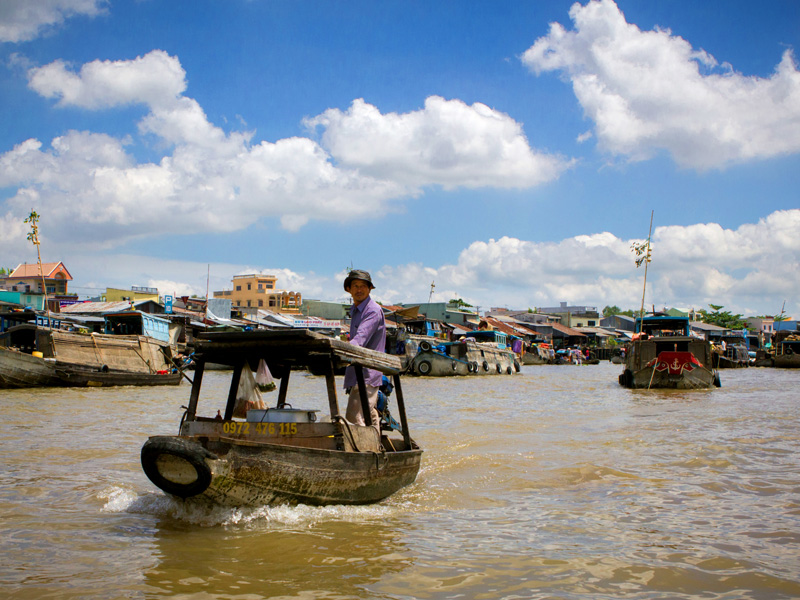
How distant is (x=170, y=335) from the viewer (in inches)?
1230

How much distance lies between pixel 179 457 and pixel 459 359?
24873 mm

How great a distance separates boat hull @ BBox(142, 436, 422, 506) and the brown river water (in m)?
0.13

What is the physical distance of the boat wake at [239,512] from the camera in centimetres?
441

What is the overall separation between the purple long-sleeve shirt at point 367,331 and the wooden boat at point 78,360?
13.9 meters

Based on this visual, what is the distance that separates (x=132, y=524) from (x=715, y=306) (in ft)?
246

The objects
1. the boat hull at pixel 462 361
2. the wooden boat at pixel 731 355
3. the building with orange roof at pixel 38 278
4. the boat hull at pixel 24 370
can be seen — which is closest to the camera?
the boat hull at pixel 24 370

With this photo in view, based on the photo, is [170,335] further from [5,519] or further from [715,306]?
[715,306]

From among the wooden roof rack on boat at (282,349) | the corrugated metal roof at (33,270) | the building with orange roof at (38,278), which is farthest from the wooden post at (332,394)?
the corrugated metal roof at (33,270)

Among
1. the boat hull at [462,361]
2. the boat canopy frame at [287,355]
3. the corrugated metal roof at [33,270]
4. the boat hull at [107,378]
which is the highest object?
the corrugated metal roof at [33,270]

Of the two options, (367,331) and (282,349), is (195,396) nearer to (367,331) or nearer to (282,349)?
(282,349)

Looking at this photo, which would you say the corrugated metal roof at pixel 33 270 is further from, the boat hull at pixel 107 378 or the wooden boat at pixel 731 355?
the wooden boat at pixel 731 355

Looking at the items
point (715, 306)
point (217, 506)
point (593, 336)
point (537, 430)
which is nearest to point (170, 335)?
point (537, 430)

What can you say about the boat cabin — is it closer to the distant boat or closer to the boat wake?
the distant boat

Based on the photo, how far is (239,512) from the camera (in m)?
4.39
